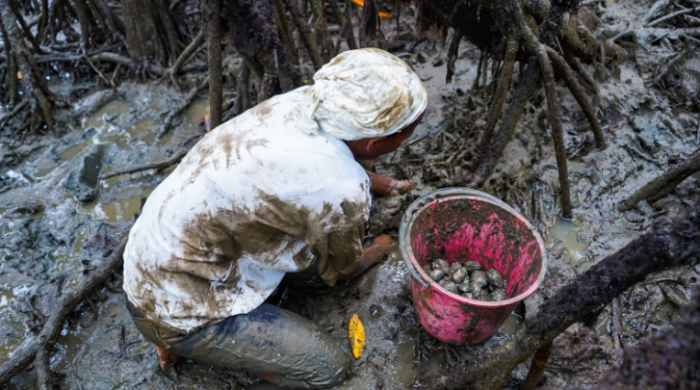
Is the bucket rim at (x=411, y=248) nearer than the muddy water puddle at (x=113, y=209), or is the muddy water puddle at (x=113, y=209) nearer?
the bucket rim at (x=411, y=248)

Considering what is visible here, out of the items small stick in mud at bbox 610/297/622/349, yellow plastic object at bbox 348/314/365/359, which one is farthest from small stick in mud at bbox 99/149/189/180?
small stick in mud at bbox 610/297/622/349

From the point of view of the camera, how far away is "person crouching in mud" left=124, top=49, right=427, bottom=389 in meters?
1.83

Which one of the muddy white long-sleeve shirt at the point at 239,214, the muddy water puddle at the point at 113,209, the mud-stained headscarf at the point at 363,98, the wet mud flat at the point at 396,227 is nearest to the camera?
the mud-stained headscarf at the point at 363,98

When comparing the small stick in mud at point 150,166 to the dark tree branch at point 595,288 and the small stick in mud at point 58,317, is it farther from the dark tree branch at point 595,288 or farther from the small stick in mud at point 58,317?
the dark tree branch at point 595,288

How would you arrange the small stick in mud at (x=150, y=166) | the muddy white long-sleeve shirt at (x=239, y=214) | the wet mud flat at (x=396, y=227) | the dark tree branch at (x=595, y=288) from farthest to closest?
1. the small stick in mud at (x=150, y=166)
2. the wet mud flat at (x=396, y=227)
3. the muddy white long-sleeve shirt at (x=239, y=214)
4. the dark tree branch at (x=595, y=288)

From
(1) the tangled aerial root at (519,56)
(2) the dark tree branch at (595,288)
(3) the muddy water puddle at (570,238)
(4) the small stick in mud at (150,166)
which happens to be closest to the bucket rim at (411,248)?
(2) the dark tree branch at (595,288)

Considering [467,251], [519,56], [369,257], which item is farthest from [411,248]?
[519,56]

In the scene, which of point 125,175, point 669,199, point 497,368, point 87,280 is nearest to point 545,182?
point 669,199

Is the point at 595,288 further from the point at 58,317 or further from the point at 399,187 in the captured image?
the point at 58,317

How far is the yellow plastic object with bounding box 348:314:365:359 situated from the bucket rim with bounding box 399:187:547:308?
570 millimetres

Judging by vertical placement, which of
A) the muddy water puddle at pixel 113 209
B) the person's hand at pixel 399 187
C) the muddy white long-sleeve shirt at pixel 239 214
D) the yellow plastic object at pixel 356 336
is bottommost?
the yellow plastic object at pixel 356 336

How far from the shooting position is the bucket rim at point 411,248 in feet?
6.61

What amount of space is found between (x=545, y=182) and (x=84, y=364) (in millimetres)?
3483

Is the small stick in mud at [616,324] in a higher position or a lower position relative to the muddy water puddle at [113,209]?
higher
